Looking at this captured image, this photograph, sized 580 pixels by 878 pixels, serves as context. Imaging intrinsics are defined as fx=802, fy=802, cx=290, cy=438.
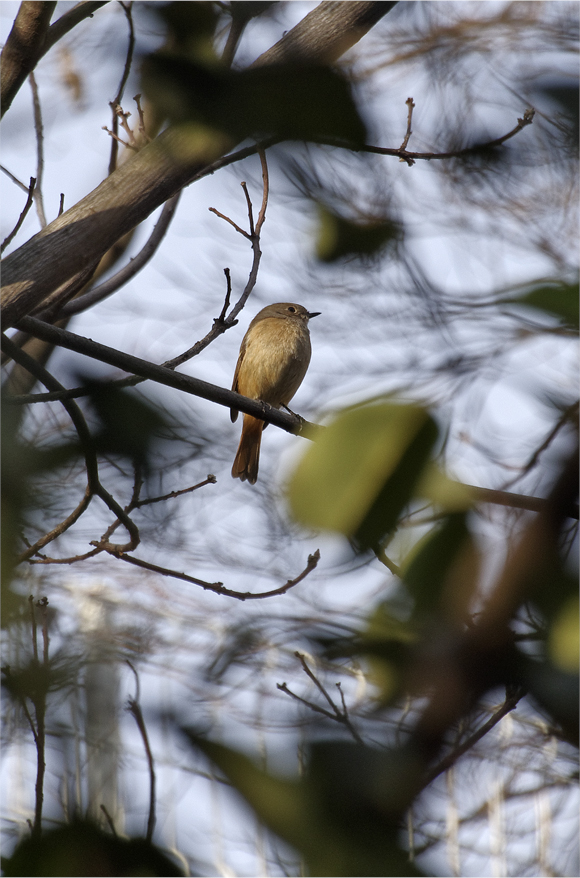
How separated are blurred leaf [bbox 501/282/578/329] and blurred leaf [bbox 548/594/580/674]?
0.17 metres

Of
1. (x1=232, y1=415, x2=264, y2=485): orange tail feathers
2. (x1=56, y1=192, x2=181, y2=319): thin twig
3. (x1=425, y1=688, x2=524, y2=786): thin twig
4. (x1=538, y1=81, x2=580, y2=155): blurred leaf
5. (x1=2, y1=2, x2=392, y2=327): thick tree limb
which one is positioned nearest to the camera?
Result: (x1=425, y1=688, x2=524, y2=786): thin twig

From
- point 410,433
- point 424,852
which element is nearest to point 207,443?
Answer: point 410,433

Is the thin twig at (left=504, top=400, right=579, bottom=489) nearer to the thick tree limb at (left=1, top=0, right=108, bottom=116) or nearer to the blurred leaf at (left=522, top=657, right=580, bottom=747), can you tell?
the blurred leaf at (left=522, top=657, right=580, bottom=747)

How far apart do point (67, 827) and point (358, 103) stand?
1.69 feet

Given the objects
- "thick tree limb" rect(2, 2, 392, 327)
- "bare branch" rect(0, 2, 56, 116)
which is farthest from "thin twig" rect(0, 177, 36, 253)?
"thick tree limb" rect(2, 2, 392, 327)

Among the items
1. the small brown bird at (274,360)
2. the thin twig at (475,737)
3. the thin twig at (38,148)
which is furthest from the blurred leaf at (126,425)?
the small brown bird at (274,360)

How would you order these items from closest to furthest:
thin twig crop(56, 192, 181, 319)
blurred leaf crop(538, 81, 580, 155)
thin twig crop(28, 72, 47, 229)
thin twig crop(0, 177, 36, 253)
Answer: blurred leaf crop(538, 81, 580, 155), thin twig crop(0, 177, 36, 253), thin twig crop(28, 72, 47, 229), thin twig crop(56, 192, 181, 319)

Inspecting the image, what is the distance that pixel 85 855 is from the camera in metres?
0.49

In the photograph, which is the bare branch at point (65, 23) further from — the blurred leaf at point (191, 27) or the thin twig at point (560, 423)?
the thin twig at point (560, 423)

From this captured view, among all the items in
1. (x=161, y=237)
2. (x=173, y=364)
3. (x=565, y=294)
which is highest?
(x=161, y=237)

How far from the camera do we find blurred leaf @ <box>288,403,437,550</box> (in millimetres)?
439

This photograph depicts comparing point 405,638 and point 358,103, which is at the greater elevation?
point 358,103

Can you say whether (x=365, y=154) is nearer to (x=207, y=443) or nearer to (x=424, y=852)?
(x=207, y=443)

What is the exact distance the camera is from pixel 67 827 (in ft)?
1.74
